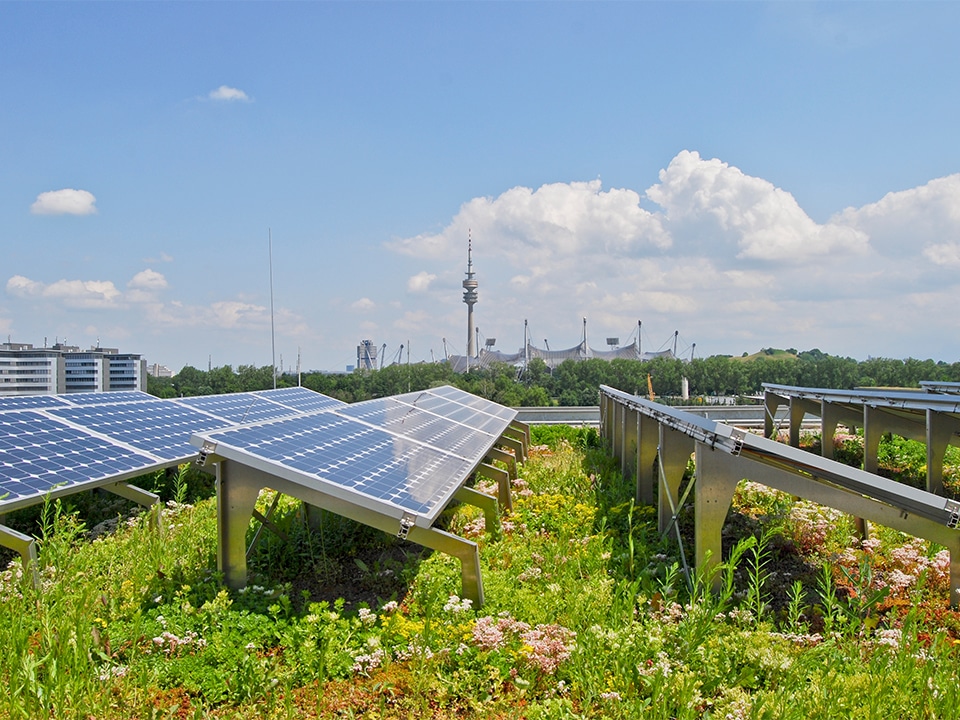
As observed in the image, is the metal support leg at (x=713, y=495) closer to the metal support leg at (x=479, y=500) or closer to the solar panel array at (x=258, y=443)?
the solar panel array at (x=258, y=443)

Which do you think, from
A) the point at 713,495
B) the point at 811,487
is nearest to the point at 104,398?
the point at 713,495

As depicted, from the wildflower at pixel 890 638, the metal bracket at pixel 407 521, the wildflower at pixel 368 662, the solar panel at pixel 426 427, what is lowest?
the wildflower at pixel 368 662

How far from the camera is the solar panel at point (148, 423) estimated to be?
36.2 ft

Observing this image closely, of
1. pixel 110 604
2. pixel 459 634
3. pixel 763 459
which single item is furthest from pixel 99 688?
pixel 763 459

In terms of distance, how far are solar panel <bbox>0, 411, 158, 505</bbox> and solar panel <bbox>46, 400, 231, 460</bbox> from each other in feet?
1.63

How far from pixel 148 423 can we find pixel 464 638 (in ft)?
31.4

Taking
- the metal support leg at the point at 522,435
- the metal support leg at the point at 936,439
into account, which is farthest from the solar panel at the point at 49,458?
the metal support leg at the point at 936,439

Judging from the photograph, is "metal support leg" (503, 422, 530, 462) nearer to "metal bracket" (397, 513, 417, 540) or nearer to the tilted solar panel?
the tilted solar panel

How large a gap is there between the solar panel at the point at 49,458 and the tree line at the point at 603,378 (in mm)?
45281

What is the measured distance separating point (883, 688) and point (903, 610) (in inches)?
109

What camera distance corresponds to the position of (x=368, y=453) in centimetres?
767

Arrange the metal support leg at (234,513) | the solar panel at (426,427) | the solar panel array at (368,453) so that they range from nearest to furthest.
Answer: the solar panel array at (368,453) < the metal support leg at (234,513) < the solar panel at (426,427)

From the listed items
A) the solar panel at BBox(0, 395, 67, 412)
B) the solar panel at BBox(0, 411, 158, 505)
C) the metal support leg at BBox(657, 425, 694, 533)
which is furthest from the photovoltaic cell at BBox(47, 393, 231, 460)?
the metal support leg at BBox(657, 425, 694, 533)

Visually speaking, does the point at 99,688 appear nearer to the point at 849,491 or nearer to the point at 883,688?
the point at 883,688
